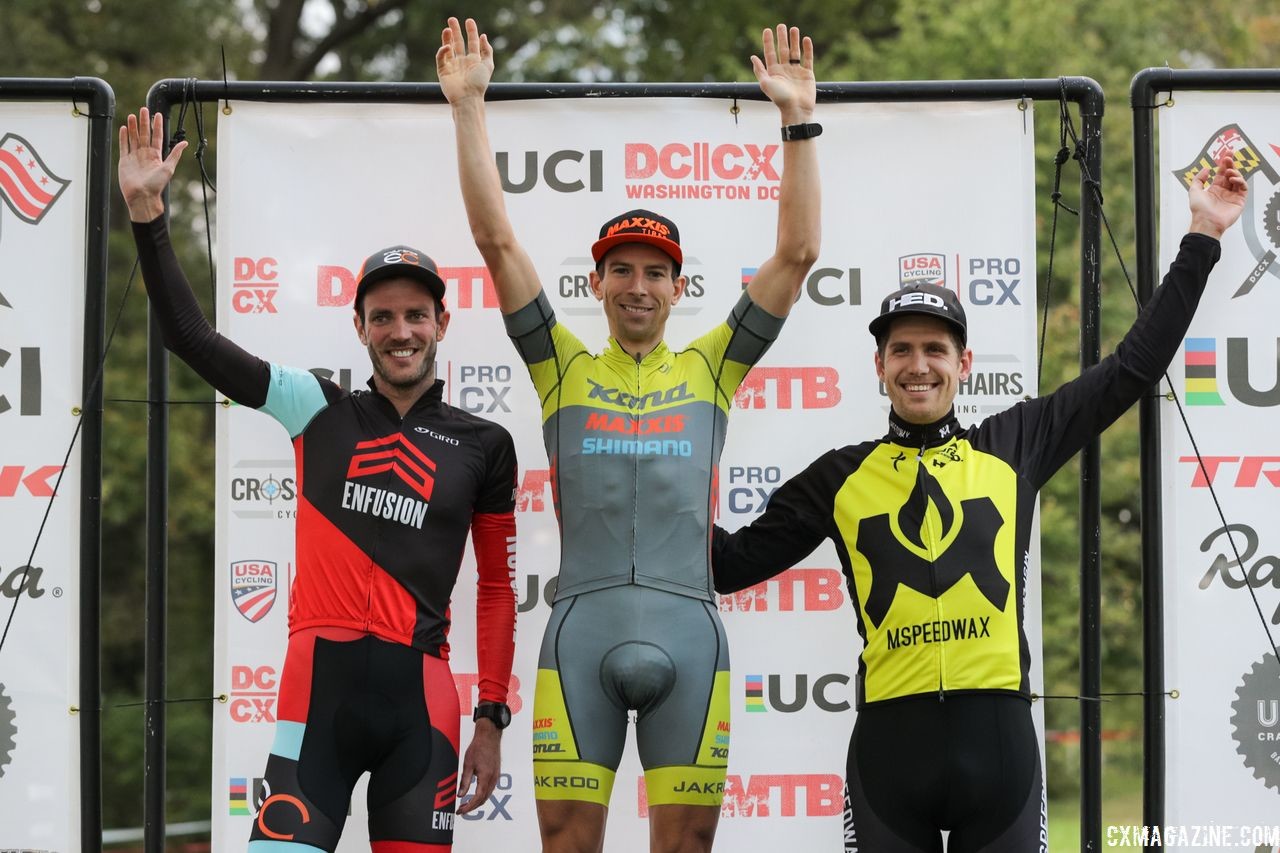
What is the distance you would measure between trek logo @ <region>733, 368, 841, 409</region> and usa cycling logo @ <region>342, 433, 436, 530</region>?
1.25 m

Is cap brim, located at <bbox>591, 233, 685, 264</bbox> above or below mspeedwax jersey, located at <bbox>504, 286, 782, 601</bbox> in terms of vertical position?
above

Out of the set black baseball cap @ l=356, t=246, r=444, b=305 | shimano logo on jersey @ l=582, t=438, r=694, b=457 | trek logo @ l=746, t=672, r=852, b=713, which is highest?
black baseball cap @ l=356, t=246, r=444, b=305

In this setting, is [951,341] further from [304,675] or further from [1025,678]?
[304,675]

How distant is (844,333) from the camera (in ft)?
16.3

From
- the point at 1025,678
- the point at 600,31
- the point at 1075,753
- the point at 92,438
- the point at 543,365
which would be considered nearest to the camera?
the point at 1025,678

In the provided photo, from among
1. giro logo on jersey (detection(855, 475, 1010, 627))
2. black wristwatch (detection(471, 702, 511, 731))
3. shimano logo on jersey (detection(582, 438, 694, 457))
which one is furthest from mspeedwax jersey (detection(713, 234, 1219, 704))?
black wristwatch (detection(471, 702, 511, 731))

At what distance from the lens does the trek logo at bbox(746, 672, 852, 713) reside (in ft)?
16.1

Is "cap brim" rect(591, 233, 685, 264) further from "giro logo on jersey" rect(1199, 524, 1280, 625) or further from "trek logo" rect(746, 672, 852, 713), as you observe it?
"giro logo on jersey" rect(1199, 524, 1280, 625)

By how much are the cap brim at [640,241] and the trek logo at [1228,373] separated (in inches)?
73.4

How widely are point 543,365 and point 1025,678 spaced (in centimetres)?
163

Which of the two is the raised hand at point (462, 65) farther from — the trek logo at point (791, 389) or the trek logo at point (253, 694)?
the trek logo at point (253, 694)

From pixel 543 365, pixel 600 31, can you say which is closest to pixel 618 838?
pixel 543 365

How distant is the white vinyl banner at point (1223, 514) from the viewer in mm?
4781

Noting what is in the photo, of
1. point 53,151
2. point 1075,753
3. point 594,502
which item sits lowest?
point 1075,753
